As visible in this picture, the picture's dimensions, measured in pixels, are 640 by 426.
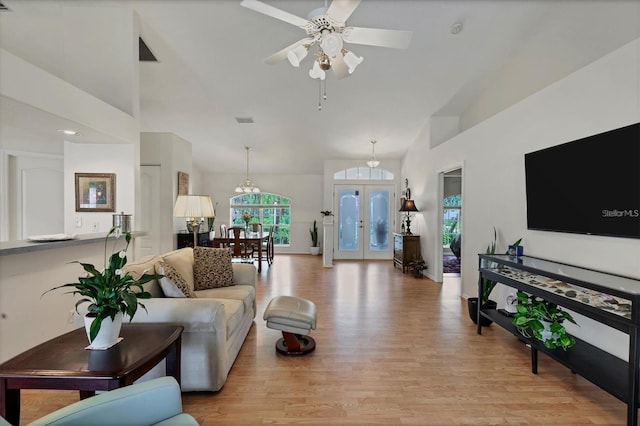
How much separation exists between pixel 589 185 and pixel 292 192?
731 centimetres

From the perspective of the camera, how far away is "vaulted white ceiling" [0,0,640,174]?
318cm

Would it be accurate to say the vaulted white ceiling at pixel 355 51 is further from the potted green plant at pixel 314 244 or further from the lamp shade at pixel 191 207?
the potted green plant at pixel 314 244

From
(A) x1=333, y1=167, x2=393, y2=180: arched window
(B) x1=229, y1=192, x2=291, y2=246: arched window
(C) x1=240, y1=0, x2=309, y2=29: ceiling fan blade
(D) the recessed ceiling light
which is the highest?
(C) x1=240, y1=0, x2=309, y2=29: ceiling fan blade

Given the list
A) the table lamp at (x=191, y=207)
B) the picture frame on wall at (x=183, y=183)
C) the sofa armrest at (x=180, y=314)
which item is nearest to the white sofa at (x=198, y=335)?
the sofa armrest at (x=180, y=314)

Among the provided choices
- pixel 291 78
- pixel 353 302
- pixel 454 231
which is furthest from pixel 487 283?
pixel 454 231

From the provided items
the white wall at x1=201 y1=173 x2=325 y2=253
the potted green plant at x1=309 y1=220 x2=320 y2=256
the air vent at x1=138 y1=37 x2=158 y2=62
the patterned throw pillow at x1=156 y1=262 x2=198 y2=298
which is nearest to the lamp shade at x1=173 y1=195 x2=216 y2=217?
the patterned throw pillow at x1=156 y1=262 x2=198 y2=298

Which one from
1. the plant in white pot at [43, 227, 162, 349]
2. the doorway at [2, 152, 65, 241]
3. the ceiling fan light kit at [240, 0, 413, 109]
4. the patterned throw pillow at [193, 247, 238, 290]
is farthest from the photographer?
the doorway at [2, 152, 65, 241]

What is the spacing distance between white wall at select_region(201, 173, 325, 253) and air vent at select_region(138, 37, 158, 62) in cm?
498

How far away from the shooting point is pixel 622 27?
281cm

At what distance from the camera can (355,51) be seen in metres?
3.85

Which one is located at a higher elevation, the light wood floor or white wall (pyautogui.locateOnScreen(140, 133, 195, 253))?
white wall (pyautogui.locateOnScreen(140, 133, 195, 253))

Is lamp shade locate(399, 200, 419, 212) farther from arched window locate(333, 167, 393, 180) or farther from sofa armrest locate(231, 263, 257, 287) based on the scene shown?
sofa armrest locate(231, 263, 257, 287)

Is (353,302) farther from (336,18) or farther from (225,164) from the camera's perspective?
(225,164)

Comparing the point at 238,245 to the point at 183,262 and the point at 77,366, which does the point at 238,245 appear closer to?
the point at 183,262
